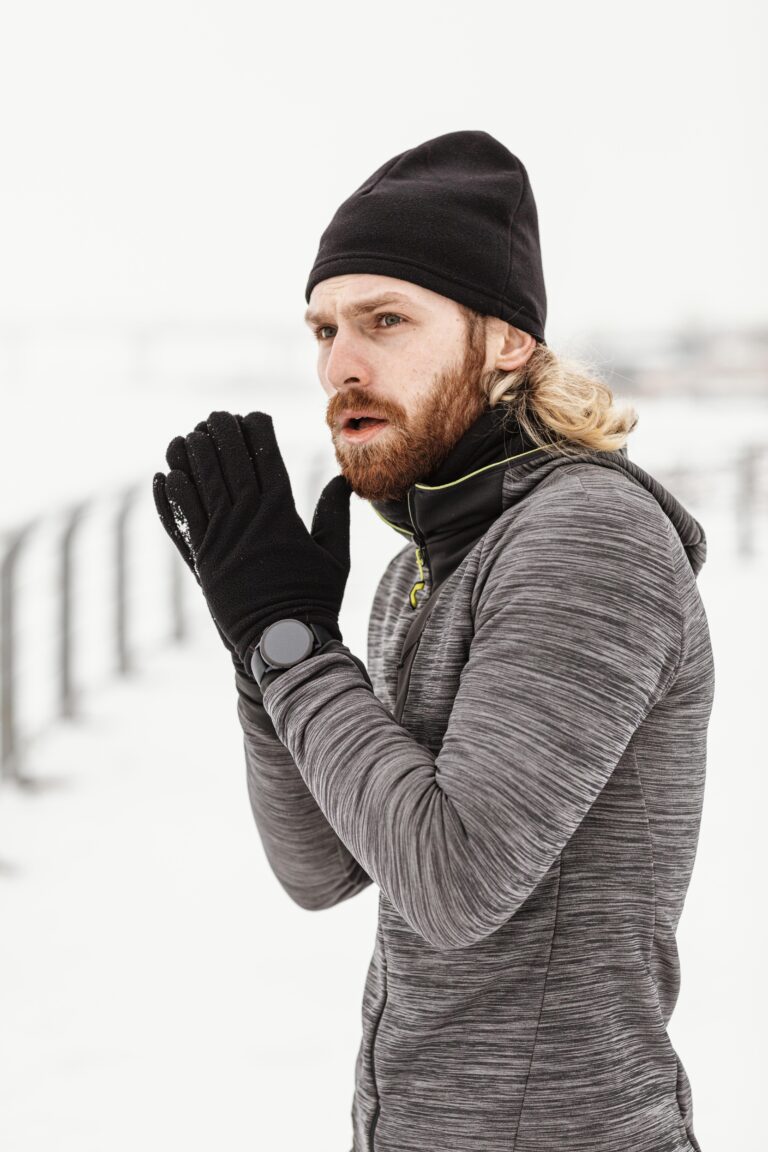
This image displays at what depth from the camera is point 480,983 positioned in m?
0.87

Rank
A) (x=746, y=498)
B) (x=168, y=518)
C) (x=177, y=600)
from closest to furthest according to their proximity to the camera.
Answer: (x=168, y=518) < (x=177, y=600) < (x=746, y=498)

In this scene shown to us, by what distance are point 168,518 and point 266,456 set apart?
3.8 inches

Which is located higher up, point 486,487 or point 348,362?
point 348,362

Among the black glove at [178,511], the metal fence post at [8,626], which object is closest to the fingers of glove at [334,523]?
the black glove at [178,511]

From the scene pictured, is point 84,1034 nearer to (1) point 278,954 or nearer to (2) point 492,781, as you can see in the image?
(1) point 278,954

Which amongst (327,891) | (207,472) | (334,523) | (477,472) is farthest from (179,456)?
(327,891)

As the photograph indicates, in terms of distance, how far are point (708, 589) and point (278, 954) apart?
4.36 m

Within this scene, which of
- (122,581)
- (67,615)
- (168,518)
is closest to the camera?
(168,518)

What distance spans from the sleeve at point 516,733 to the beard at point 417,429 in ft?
0.61

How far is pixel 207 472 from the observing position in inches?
37.8

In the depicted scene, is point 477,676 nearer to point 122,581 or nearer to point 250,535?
point 250,535

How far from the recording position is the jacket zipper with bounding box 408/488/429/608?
3.36ft

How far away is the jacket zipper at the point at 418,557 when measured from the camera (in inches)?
40.4

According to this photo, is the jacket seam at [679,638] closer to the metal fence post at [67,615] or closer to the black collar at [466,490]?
the black collar at [466,490]
